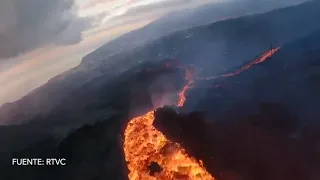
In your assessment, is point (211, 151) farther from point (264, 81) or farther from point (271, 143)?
point (264, 81)

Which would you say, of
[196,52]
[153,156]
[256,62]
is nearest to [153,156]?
[153,156]

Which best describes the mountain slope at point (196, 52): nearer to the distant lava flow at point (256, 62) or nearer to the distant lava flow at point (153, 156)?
the distant lava flow at point (256, 62)

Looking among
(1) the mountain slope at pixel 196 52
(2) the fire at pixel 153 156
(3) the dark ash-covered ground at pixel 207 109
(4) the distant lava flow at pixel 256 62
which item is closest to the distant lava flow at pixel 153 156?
(2) the fire at pixel 153 156

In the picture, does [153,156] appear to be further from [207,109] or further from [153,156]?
[207,109]

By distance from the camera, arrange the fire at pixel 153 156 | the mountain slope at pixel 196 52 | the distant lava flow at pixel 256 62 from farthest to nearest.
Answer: the mountain slope at pixel 196 52, the distant lava flow at pixel 256 62, the fire at pixel 153 156

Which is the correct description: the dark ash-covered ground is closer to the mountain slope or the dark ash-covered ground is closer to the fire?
the mountain slope

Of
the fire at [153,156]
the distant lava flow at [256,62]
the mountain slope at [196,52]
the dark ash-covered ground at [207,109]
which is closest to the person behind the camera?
the fire at [153,156]

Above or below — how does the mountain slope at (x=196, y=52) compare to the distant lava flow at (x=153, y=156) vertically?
above

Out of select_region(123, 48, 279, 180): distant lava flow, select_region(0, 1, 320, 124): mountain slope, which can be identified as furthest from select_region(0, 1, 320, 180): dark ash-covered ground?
select_region(123, 48, 279, 180): distant lava flow

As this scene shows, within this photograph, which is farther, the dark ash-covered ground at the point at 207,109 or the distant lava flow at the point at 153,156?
the dark ash-covered ground at the point at 207,109
